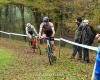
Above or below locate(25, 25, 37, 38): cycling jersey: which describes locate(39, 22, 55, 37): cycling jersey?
above

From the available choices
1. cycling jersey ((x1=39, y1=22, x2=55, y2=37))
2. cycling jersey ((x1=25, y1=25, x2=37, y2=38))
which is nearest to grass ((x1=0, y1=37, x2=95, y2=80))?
cycling jersey ((x1=39, y1=22, x2=55, y2=37))

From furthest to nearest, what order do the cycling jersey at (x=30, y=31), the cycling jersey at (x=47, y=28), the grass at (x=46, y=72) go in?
the cycling jersey at (x=30, y=31)
the cycling jersey at (x=47, y=28)
the grass at (x=46, y=72)

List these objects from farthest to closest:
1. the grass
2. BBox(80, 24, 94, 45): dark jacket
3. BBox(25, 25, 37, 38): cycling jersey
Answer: BBox(25, 25, 37, 38): cycling jersey
BBox(80, 24, 94, 45): dark jacket
the grass

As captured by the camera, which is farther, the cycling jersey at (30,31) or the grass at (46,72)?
the cycling jersey at (30,31)

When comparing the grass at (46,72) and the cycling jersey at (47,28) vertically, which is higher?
the cycling jersey at (47,28)

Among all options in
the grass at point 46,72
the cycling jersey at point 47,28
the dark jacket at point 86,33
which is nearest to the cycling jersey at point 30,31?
the cycling jersey at point 47,28

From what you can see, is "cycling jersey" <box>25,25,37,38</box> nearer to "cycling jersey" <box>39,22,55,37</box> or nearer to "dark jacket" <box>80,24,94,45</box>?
"cycling jersey" <box>39,22,55,37</box>

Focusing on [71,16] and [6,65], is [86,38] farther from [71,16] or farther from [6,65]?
[71,16]

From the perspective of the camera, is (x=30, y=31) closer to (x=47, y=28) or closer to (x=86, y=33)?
(x=47, y=28)

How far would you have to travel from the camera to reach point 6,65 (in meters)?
15.5

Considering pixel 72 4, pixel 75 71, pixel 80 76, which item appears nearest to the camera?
pixel 80 76

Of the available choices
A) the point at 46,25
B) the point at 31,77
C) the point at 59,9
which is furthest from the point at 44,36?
the point at 59,9

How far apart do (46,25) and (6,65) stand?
7.94 feet

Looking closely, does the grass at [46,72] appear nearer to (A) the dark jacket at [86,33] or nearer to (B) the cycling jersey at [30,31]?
(A) the dark jacket at [86,33]
